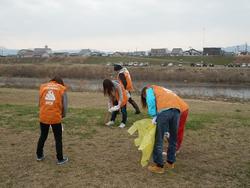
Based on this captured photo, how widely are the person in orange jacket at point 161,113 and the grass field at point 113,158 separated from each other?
1.42ft

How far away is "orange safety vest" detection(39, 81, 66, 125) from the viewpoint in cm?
591

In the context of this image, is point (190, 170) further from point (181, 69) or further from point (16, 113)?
point (181, 69)

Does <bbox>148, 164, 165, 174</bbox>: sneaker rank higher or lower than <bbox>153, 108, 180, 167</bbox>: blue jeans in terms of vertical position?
lower

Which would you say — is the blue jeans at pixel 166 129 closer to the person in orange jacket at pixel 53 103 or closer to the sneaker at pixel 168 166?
the sneaker at pixel 168 166

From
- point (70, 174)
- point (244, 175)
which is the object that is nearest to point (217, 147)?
point (244, 175)

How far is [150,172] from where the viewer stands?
229 inches

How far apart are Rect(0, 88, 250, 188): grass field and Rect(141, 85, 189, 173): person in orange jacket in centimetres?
43

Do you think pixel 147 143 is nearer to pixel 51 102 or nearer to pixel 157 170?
pixel 157 170

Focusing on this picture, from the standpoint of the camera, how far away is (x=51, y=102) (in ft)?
19.4

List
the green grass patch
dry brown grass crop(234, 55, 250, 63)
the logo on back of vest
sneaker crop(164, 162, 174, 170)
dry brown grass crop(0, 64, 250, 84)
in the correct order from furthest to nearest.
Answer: dry brown grass crop(234, 55, 250, 63) < dry brown grass crop(0, 64, 250, 84) < the green grass patch < sneaker crop(164, 162, 174, 170) < the logo on back of vest

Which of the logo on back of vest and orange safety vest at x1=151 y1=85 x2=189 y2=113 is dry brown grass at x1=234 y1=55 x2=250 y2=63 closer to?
orange safety vest at x1=151 y1=85 x2=189 y2=113

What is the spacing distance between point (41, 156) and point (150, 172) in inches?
83.1

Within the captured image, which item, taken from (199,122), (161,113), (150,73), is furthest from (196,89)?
(161,113)

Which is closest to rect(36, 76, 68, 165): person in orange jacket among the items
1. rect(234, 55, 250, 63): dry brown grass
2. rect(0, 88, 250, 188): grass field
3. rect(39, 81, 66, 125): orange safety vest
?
rect(39, 81, 66, 125): orange safety vest
